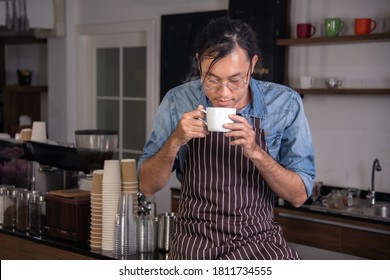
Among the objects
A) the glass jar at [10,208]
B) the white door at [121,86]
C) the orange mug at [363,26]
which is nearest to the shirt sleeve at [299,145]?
the glass jar at [10,208]

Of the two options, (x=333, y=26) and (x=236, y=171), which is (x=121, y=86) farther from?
(x=236, y=171)

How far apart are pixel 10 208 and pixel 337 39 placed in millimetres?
2332

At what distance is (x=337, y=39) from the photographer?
13.9 feet

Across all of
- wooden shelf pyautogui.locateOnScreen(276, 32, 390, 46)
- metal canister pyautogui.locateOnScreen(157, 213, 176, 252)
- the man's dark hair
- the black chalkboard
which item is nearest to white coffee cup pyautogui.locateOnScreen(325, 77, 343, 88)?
wooden shelf pyautogui.locateOnScreen(276, 32, 390, 46)

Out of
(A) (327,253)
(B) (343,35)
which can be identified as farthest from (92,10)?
(A) (327,253)

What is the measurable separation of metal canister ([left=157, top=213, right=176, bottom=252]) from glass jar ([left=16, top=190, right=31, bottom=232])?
71 centimetres

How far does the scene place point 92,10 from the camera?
6121 millimetres

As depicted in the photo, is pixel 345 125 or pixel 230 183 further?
pixel 345 125

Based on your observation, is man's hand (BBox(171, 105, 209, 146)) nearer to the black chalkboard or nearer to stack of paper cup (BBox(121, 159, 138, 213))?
stack of paper cup (BBox(121, 159, 138, 213))

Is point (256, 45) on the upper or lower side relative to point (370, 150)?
upper

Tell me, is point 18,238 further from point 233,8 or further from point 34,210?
point 233,8

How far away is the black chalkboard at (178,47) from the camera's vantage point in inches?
203

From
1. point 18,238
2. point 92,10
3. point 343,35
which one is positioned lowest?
point 18,238

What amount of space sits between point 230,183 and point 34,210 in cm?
139
